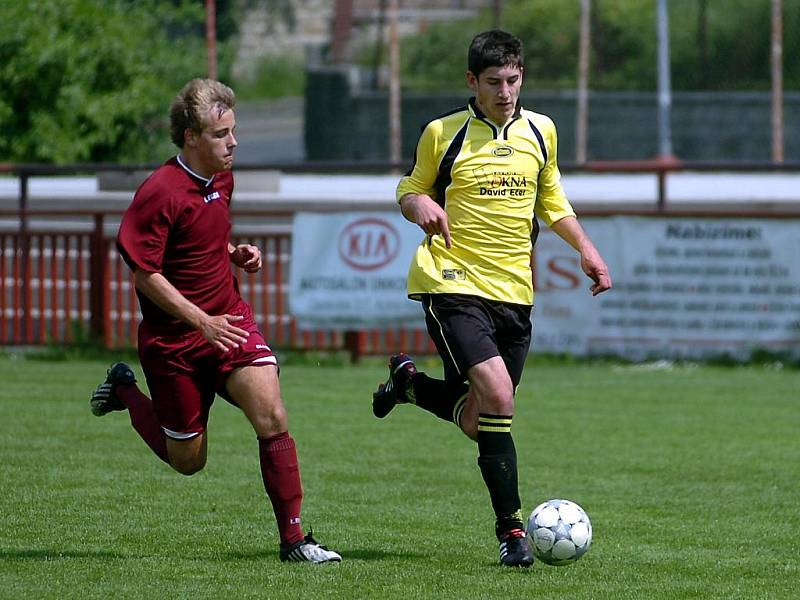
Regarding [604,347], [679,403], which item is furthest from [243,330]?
[604,347]

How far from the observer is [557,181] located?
645 centimetres

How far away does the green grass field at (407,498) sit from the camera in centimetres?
561

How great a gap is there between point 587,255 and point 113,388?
7.29 feet

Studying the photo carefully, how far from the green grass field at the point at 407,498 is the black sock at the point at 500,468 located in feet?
0.67

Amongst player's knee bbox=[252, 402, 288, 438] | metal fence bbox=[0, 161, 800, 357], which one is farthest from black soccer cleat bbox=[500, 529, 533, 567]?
metal fence bbox=[0, 161, 800, 357]

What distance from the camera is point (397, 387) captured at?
7160 mm

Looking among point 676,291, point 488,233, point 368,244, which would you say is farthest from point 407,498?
point 676,291

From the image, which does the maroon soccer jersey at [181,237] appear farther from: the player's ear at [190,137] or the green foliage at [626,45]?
the green foliage at [626,45]

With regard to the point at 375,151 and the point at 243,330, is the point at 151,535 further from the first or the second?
the point at 375,151

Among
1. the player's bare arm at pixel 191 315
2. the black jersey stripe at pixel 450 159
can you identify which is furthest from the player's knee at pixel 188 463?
the black jersey stripe at pixel 450 159

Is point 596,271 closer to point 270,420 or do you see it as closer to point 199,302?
point 270,420

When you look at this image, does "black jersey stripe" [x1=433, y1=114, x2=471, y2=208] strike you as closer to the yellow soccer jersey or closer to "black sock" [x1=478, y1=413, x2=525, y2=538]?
the yellow soccer jersey

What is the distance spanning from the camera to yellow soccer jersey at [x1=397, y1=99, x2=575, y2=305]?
623 centimetres

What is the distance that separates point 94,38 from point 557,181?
17748 millimetres
